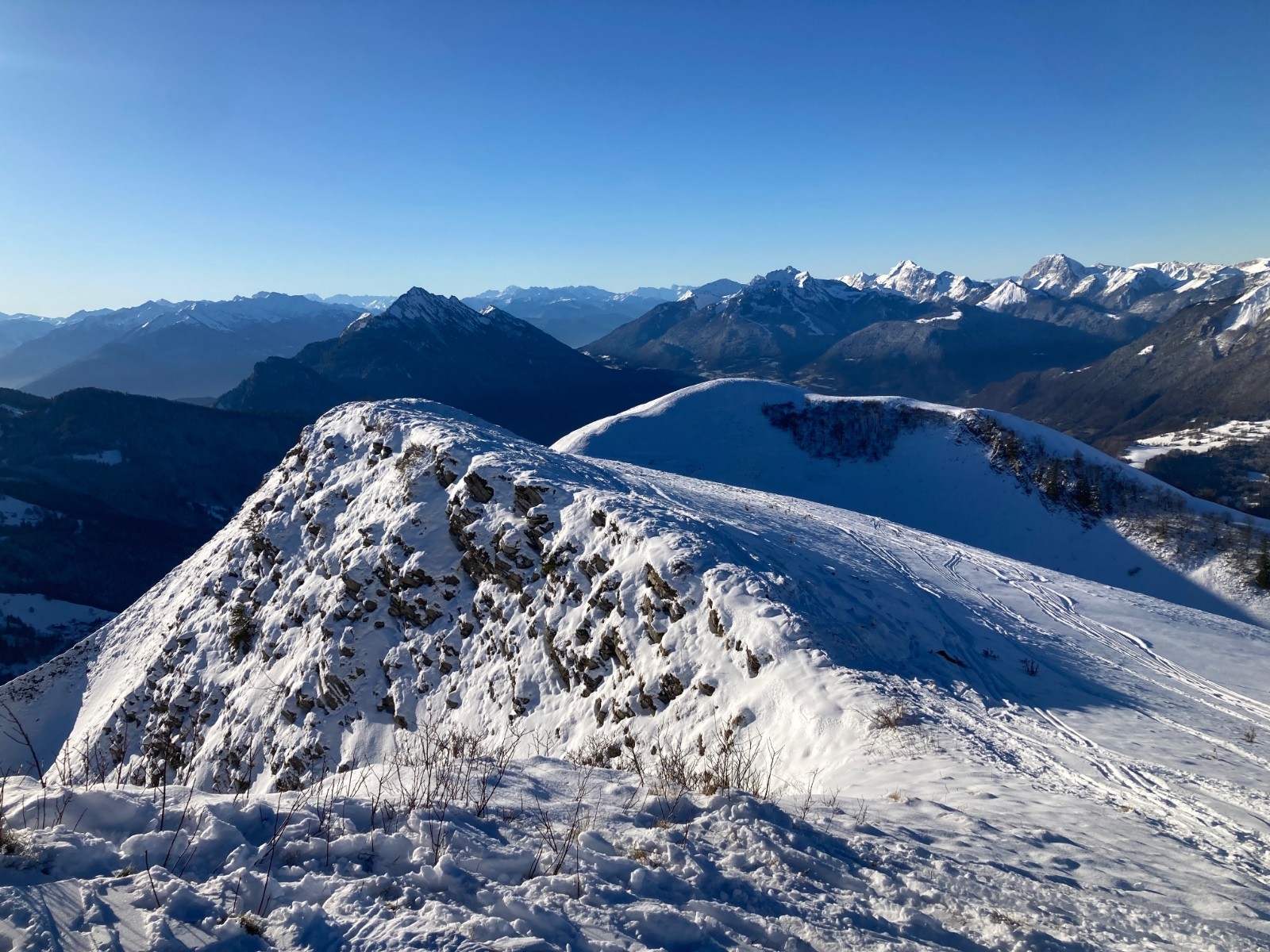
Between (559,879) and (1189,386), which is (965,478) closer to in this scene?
(559,879)

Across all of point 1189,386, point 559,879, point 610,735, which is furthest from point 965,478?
point 1189,386

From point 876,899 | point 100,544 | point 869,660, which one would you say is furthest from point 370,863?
point 100,544

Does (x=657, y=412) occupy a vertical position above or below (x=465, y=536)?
above

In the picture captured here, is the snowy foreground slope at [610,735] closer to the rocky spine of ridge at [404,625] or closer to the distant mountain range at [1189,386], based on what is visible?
the rocky spine of ridge at [404,625]

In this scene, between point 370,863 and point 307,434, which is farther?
point 307,434

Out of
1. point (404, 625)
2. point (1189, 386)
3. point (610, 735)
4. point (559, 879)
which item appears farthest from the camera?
A: point (1189, 386)

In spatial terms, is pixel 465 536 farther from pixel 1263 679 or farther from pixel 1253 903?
pixel 1263 679

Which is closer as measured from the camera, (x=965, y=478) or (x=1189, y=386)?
(x=965, y=478)

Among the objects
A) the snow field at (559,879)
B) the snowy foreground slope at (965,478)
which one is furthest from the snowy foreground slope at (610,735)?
→ the snowy foreground slope at (965,478)
